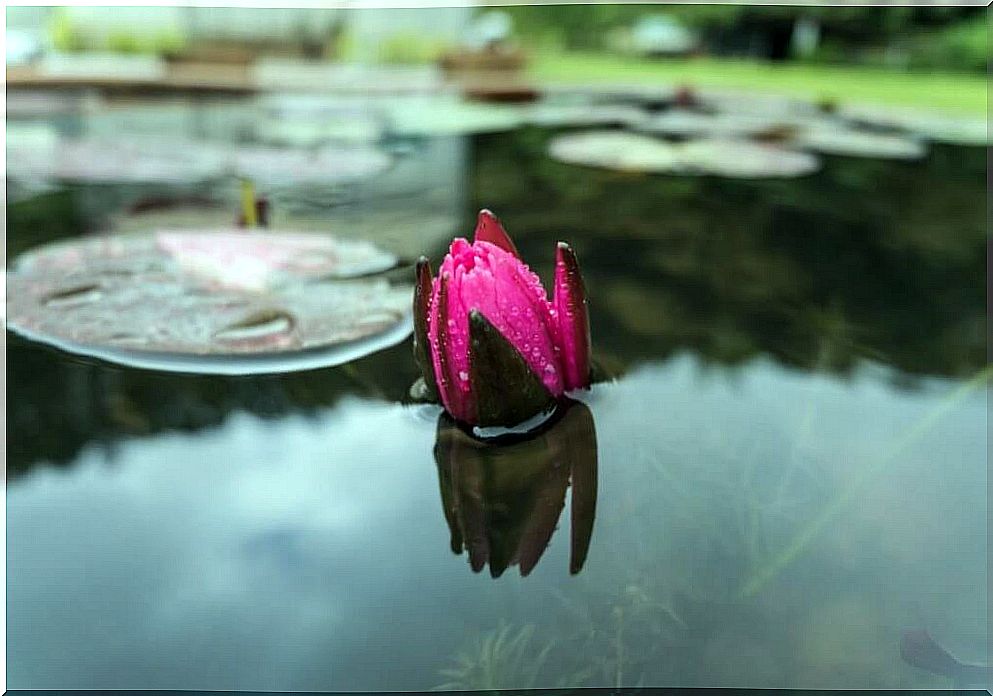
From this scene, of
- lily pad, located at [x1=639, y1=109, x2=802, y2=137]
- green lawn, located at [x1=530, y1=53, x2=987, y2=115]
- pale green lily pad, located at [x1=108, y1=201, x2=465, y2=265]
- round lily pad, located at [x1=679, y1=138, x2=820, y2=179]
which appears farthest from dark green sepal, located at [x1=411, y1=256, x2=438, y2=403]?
green lawn, located at [x1=530, y1=53, x2=987, y2=115]

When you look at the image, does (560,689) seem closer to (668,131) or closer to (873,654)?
(873,654)

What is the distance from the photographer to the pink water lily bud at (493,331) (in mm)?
1157

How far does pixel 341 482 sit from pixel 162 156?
2361mm

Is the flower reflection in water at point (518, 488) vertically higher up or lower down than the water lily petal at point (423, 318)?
lower down

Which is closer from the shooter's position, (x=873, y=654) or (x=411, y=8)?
(x=873, y=654)

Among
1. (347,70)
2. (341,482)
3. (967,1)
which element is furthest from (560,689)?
(967,1)

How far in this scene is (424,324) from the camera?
1207 millimetres

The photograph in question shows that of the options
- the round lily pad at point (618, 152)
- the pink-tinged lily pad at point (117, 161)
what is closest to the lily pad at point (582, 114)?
the round lily pad at point (618, 152)

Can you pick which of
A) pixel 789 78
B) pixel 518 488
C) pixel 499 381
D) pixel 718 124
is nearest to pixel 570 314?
pixel 499 381

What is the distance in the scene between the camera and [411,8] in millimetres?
7016

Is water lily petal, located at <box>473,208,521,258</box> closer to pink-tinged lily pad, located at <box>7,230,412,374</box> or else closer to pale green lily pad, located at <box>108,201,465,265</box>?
pink-tinged lily pad, located at <box>7,230,412,374</box>

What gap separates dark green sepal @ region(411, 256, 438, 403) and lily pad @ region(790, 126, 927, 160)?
2.71 metres

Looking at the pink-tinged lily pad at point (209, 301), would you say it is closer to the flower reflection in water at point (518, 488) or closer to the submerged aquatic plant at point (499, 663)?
the flower reflection in water at point (518, 488)

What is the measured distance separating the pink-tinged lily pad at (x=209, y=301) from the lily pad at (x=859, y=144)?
2311 millimetres
